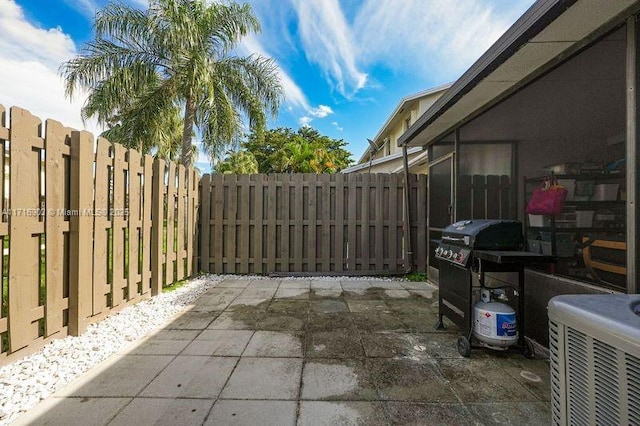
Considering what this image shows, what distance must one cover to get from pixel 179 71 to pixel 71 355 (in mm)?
7583

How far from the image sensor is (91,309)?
283 cm

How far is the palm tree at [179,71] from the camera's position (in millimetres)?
7383

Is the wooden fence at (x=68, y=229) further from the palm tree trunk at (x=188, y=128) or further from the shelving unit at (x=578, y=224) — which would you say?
the palm tree trunk at (x=188, y=128)

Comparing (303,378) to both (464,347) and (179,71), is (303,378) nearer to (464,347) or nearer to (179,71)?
(464,347)

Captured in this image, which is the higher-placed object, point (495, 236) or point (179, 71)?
point (179, 71)

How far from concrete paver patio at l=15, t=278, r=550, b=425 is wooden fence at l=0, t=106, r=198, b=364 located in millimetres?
742

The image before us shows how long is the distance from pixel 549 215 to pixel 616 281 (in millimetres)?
741

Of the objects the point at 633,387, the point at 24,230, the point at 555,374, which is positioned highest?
the point at 24,230

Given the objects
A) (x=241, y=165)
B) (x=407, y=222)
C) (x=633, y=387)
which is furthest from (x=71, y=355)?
(x=241, y=165)

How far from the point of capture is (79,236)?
2660mm

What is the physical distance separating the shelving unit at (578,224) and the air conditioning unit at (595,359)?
1189 mm

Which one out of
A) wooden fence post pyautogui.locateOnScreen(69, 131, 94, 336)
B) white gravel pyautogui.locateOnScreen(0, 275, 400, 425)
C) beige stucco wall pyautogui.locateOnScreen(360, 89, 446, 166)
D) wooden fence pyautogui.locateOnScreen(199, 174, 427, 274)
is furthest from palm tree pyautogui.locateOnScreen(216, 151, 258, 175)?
wooden fence post pyautogui.locateOnScreen(69, 131, 94, 336)

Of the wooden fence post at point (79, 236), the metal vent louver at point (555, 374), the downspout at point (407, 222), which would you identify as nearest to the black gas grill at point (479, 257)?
the metal vent louver at point (555, 374)

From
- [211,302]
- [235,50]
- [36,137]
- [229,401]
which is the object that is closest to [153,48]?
[235,50]
